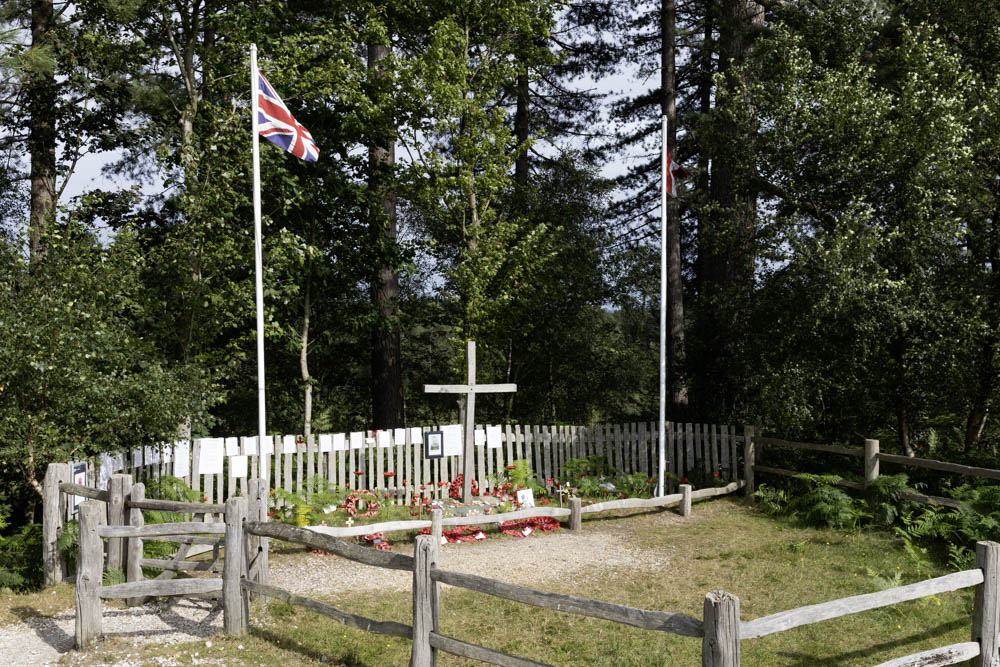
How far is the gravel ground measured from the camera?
695 cm

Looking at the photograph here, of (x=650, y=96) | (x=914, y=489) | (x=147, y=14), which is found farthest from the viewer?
(x=650, y=96)

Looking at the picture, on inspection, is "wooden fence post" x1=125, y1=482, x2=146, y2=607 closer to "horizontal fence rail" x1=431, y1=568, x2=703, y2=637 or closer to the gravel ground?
the gravel ground

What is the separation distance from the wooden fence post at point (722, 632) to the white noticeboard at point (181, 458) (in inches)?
328

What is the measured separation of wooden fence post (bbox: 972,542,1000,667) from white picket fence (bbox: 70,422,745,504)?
27.5 feet

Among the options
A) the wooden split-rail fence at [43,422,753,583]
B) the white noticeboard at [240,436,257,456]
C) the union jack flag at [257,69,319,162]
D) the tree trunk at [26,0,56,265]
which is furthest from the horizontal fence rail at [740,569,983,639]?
the tree trunk at [26,0,56,265]

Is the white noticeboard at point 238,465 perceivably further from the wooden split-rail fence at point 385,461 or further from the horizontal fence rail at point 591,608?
the horizontal fence rail at point 591,608

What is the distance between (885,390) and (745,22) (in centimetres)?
881

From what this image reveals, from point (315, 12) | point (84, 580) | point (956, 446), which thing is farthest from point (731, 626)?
point (315, 12)

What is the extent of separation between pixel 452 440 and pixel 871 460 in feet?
22.5

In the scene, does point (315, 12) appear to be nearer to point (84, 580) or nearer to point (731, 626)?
point (84, 580)

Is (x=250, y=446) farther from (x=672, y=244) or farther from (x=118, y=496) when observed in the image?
(x=672, y=244)

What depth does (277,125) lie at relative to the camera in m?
10.9

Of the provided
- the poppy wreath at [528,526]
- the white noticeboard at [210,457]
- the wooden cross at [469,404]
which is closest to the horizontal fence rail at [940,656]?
the poppy wreath at [528,526]

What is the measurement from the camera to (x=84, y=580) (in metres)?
6.78
